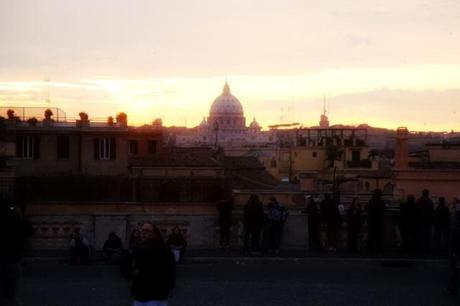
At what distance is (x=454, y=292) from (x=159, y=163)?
4023cm

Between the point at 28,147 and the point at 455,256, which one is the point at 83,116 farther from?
the point at 455,256

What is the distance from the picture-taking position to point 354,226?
19.3 metres

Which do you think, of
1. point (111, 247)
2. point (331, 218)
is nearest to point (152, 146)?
point (331, 218)

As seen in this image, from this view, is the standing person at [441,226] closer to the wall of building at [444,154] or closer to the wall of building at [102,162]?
the wall of building at [102,162]

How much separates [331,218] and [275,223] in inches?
45.7

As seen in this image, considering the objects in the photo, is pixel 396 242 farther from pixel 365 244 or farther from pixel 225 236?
pixel 225 236

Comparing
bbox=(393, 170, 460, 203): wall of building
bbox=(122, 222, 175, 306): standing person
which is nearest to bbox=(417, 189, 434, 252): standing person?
bbox=(122, 222, 175, 306): standing person

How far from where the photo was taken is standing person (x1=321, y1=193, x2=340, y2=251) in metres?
19.4

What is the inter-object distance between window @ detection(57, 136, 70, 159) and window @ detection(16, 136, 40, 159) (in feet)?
3.43

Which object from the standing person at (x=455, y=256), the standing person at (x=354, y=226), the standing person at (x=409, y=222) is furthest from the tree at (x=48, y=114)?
the standing person at (x=455, y=256)

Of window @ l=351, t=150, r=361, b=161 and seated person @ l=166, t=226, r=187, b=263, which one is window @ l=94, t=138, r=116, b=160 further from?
seated person @ l=166, t=226, r=187, b=263

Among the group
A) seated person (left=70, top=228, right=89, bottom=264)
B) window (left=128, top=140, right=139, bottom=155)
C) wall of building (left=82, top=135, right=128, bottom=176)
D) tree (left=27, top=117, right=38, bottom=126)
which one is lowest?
seated person (left=70, top=228, right=89, bottom=264)

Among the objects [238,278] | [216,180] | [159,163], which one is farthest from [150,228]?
[159,163]

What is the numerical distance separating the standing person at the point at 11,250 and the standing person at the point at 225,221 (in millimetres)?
8781
